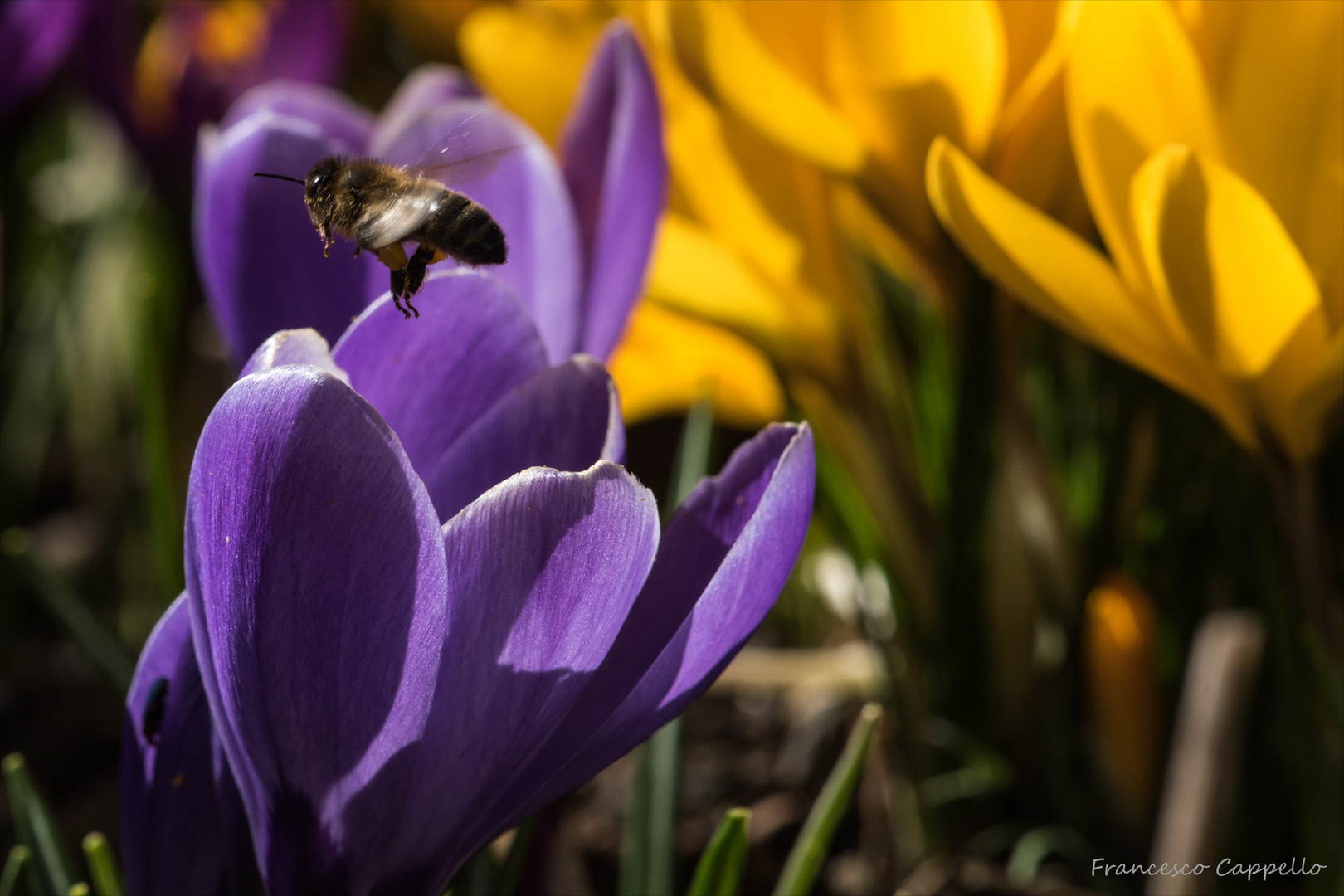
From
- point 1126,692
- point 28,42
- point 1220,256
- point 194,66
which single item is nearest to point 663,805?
point 1126,692

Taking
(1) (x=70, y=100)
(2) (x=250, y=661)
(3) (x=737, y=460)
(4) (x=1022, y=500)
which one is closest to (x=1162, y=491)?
(4) (x=1022, y=500)

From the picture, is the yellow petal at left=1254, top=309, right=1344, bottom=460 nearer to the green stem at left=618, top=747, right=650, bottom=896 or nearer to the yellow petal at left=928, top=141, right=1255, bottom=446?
the yellow petal at left=928, top=141, right=1255, bottom=446

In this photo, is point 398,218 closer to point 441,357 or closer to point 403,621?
point 441,357

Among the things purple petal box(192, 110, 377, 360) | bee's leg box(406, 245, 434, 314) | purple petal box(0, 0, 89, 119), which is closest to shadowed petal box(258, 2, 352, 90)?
purple petal box(0, 0, 89, 119)

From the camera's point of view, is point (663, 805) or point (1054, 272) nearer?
point (1054, 272)

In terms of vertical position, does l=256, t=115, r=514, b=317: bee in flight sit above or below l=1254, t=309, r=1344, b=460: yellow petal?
above

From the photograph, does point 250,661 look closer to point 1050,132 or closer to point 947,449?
point 1050,132
